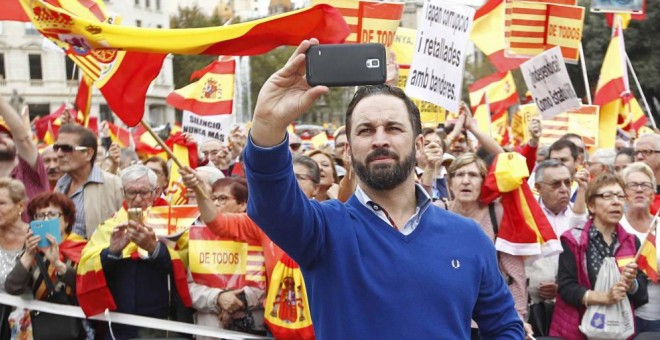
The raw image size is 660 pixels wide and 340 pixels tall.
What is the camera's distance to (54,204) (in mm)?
6434

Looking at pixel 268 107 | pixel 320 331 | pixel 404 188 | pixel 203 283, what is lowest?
pixel 203 283

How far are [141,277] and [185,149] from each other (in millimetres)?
3733

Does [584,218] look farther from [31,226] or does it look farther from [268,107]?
[268,107]

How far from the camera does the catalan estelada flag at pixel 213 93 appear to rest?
1129 centimetres

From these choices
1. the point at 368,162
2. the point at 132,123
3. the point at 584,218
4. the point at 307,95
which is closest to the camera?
the point at 307,95

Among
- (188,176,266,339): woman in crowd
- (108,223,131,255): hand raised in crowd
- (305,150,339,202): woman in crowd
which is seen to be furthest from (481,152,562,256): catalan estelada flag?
(108,223,131,255): hand raised in crowd

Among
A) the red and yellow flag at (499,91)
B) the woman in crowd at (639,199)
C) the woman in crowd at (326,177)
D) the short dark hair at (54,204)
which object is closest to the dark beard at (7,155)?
the short dark hair at (54,204)

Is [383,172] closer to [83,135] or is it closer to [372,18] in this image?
[83,135]

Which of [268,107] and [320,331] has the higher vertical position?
[268,107]

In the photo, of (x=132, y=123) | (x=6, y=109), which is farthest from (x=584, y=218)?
(x=6, y=109)

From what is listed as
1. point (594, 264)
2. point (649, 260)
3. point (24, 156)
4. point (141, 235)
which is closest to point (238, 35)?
point (141, 235)

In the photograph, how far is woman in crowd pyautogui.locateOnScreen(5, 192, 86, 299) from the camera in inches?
241

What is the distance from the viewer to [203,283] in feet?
20.7

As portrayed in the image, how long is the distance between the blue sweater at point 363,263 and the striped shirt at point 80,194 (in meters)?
4.36
